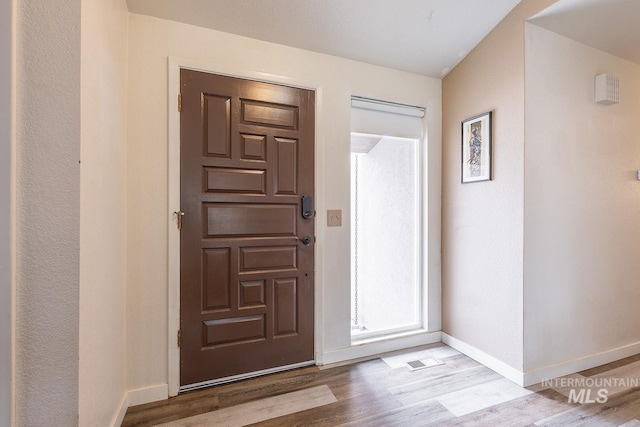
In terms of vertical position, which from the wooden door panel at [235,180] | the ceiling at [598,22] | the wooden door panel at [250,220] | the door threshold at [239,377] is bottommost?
the door threshold at [239,377]

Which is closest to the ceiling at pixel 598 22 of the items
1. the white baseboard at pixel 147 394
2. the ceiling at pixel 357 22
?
the ceiling at pixel 357 22

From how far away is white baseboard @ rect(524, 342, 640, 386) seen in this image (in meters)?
1.88

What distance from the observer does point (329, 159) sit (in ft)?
6.98

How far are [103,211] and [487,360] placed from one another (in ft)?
8.54

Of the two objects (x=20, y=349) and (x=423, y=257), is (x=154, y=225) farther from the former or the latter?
(x=423, y=257)

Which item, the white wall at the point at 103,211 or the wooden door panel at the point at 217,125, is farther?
the wooden door panel at the point at 217,125

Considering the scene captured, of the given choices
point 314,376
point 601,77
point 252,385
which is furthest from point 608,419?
point 601,77

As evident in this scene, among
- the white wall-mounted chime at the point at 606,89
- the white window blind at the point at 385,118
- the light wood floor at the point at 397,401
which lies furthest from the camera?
the white window blind at the point at 385,118

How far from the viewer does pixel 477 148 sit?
2.16 meters

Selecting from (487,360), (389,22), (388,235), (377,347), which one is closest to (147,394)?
(377,347)

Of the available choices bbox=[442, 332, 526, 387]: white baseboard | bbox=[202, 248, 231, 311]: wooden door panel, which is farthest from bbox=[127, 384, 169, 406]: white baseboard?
bbox=[442, 332, 526, 387]: white baseboard

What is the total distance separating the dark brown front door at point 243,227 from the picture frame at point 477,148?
1.24 m

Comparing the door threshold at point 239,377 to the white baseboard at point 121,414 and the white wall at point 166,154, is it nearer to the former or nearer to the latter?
the white wall at point 166,154

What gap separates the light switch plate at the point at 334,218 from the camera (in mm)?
2139
